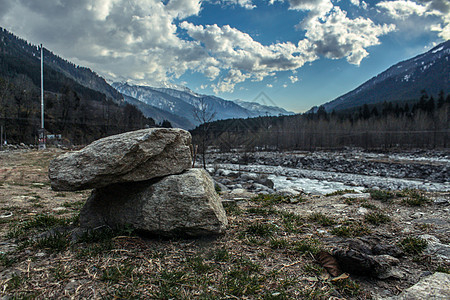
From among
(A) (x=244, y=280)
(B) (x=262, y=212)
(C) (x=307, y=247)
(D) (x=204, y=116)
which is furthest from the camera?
(D) (x=204, y=116)

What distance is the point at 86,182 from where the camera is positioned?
3625 millimetres

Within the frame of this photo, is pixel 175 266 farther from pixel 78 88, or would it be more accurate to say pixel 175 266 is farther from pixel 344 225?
pixel 78 88

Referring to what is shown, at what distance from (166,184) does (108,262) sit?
4.88 ft

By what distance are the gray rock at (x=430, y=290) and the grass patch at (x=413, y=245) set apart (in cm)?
101

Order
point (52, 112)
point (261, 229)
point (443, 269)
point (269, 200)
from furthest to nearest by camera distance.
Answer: point (52, 112) < point (269, 200) < point (261, 229) < point (443, 269)

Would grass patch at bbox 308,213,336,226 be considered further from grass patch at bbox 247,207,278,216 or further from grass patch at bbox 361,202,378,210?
grass patch at bbox 361,202,378,210

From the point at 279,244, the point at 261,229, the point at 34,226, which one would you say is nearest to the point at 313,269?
the point at 279,244

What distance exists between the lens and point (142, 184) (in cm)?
446

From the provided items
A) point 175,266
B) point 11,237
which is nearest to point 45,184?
point 11,237

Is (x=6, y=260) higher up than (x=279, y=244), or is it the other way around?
(x=6, y=260)

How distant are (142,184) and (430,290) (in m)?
4.46

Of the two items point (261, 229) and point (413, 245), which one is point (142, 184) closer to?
point (261, 229)

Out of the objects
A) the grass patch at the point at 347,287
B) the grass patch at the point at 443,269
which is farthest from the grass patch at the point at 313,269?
the grass patch at the point at 443,269

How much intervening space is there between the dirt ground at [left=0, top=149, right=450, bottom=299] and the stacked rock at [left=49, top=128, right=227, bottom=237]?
1.03 ft
